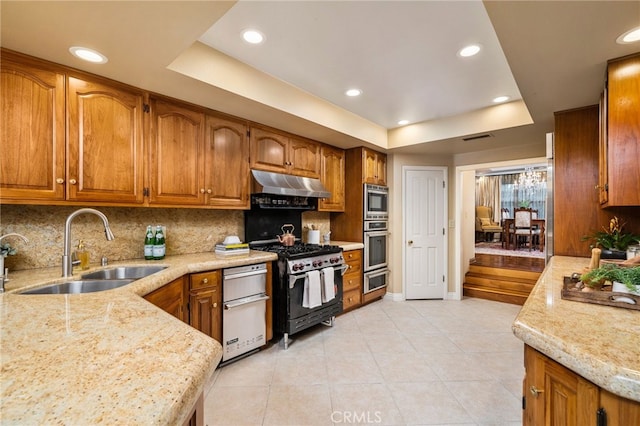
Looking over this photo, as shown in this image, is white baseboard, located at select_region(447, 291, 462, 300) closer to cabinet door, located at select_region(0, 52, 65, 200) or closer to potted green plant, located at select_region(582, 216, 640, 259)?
potted green plant, located at select_region(582, 216, 640, 259)

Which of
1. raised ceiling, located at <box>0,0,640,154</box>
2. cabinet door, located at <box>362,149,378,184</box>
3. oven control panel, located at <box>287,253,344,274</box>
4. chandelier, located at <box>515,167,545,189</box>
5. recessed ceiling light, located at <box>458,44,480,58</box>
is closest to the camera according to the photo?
raised ceiling, located at <box>0,0,640,154</box>

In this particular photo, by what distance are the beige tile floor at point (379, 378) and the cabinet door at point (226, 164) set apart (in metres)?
1.48

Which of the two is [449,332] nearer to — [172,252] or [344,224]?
[344,224]

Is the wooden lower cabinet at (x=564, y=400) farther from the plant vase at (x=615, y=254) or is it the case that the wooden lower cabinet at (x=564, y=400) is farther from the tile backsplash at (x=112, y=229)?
the tile backsplash at (x=112, y=229)

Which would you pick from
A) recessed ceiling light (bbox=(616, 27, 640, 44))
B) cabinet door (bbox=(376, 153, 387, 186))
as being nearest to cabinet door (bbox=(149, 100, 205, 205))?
cabinet door (bbox=(376, 153, 387, 186))

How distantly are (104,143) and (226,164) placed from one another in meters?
0.95

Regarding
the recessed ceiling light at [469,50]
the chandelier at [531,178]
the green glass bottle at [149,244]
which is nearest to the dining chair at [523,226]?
the chandelier at [531,178]

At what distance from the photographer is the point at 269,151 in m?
3.09

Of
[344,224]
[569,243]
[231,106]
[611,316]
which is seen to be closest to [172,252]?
[231,106]

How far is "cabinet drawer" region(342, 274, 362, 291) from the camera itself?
3.63 m

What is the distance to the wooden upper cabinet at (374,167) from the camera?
3975 millimetres

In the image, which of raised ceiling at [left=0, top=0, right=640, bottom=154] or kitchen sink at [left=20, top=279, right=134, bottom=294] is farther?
kitchen sink at [left=20, top=279, right=134, bottom=294]

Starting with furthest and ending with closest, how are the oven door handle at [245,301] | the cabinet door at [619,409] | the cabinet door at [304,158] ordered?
the cabinet door at [304,158]
the oven door handle at [245,301]
the cabinet door at [619,409]

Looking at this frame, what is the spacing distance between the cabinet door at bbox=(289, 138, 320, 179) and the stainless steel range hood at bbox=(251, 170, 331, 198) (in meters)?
0.09
